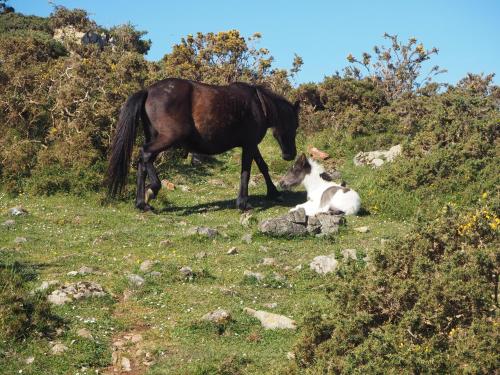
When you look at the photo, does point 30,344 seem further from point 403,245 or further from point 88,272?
point 403,245

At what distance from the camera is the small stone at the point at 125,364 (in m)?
6.70

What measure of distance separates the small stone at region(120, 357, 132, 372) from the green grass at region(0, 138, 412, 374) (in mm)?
142

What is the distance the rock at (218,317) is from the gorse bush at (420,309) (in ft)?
5.29

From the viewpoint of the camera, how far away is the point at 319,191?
14.2 meters

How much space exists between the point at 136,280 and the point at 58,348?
219 centimetres

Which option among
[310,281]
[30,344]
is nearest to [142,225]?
[310,281]

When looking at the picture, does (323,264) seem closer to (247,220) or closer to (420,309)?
(247,220)

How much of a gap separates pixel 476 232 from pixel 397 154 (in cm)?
1104

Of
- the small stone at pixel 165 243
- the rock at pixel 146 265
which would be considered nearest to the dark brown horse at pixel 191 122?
the small stone at pixel 165 243

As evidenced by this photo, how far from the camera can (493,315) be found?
5125 mm

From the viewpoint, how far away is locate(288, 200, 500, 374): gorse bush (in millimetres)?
4957

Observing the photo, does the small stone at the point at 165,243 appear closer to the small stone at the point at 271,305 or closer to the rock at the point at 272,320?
the small stone at the point at 271,305

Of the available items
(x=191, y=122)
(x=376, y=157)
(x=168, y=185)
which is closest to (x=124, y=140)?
(x=191, y=122)

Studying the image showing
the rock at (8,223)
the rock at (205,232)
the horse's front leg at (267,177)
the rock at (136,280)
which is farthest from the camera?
the horse's front leg at (267,177)
